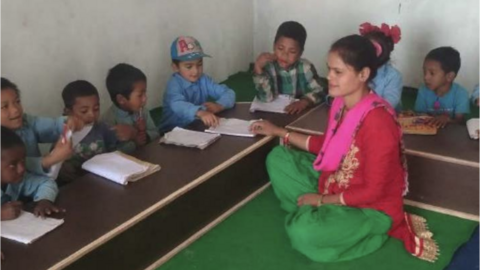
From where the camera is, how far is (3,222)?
1.94 m

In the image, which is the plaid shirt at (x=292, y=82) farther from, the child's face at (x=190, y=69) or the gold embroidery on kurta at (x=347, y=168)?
the gold embroidery on kurta at (x=347, y=168)

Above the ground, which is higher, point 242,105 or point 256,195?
point 242,105

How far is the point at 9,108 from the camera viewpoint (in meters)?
2.20

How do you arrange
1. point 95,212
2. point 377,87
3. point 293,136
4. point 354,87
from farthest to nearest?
point 377,87 < point 293,136 < point 354,87 < point 95,212

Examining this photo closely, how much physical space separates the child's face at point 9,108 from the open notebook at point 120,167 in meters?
0.35

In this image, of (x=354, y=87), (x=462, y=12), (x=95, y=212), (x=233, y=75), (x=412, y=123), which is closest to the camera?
(x=95, y=212)

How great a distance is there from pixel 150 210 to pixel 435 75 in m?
1.91

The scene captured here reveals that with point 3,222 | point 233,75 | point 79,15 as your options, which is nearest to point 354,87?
point 3,222

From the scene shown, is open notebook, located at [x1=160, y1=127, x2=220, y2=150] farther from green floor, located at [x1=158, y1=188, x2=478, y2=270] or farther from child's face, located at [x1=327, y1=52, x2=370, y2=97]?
child's face, located at [x1=327, y1=52, x2=370, y2=97]

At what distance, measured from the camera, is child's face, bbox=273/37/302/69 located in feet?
10.3

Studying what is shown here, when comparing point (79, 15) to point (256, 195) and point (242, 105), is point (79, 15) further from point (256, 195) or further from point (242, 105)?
point (256, 195)

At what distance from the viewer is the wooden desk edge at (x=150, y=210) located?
177 cm

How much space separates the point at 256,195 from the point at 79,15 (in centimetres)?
157

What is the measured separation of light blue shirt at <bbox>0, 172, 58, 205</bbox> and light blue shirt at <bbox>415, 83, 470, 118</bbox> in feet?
7.23
